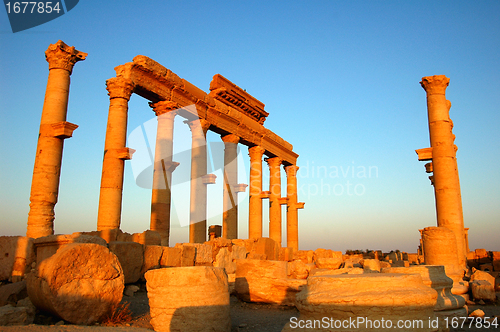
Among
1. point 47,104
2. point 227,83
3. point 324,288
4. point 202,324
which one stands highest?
point 227,83

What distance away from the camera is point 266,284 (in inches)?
377

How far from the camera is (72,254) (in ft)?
20.2

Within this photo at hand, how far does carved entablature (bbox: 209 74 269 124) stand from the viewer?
1995 centimetres

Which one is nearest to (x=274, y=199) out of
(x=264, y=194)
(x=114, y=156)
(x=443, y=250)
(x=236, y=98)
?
(x=264, y=194)

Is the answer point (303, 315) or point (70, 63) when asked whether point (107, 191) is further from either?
point (303, 315)

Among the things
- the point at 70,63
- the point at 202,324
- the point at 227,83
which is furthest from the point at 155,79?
the point at 202,324

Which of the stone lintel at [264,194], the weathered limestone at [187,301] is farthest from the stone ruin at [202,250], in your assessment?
the stone lintel at [264,194]

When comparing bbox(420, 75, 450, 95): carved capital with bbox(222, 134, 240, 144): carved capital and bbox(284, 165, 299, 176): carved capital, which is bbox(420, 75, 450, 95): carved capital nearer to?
bbox(222, 134, 240, 144): carved capital

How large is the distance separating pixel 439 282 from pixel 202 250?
6922 mm

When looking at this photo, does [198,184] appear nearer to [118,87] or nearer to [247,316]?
[118,87]

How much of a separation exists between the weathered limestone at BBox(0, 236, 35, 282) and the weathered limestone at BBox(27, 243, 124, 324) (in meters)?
2.41

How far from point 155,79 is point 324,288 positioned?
12178mm

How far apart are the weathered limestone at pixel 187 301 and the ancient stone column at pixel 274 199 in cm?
1785

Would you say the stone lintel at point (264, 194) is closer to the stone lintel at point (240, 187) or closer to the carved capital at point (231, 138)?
the stone lintel at point (240, 187)
